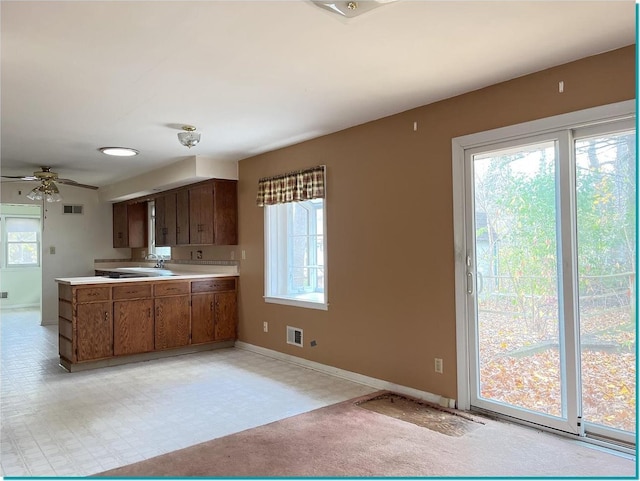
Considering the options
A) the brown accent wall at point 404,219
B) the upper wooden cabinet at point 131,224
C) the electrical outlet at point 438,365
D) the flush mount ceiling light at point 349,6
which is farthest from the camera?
the upper wooden cabinet at point 131,224

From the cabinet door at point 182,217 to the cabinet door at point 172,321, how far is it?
3.27ft

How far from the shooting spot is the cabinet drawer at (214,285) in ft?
17.6

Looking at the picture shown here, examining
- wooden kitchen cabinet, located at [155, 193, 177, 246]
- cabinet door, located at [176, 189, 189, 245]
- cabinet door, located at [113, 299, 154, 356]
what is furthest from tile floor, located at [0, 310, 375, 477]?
wooden kitchen cabinet, located at [155, 193, 177, 246]

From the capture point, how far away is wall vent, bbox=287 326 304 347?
471cm

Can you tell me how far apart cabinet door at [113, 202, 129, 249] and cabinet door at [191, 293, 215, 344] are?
2.99 metres

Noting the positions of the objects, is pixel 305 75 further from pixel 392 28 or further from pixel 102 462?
pixel 102 462

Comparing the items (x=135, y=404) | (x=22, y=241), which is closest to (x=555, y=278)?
(x=135, y=404)

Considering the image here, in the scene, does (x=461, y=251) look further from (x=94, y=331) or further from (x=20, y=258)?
(x=20, y=258)

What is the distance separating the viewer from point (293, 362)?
4746mm

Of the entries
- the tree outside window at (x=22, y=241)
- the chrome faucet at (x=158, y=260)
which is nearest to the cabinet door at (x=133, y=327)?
the chrome faucet at (x=158, y=260)

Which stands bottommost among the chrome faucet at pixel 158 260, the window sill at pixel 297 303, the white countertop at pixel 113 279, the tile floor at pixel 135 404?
the tile floor at pixel 135 404

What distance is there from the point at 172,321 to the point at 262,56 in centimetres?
346

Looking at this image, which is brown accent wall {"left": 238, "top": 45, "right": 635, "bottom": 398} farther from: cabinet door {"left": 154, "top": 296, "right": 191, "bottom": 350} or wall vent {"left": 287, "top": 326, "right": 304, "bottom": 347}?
cabinet door {"left": 154, "top": 296, "right": 191, "bottom": 350}

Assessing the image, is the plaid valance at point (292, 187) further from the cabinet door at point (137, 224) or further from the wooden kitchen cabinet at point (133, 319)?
the cabinet door at point (137, 224)
